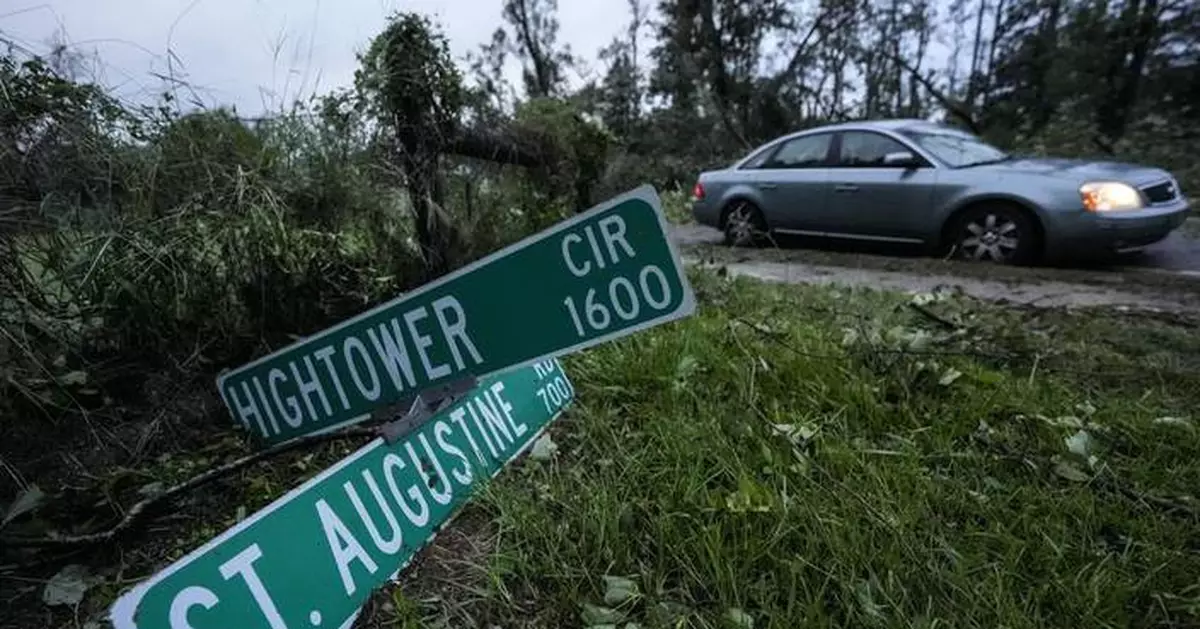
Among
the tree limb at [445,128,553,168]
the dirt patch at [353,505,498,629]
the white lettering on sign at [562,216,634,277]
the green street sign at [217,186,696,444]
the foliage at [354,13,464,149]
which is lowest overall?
the dirt patch at [353,505,498,629]

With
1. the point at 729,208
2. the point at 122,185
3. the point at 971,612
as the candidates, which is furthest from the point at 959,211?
the point at 122,185

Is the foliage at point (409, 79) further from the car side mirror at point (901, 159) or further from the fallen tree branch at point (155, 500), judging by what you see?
the car side mirror at point (901, 159)

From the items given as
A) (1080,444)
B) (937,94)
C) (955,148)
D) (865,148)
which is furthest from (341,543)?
(937,94)

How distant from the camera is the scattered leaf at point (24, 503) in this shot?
1.54 m

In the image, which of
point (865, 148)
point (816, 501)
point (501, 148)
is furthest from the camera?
point (865, 148)

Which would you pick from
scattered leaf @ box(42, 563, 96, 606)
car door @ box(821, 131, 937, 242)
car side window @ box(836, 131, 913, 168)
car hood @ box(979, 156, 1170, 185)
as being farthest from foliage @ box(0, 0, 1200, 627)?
car side window @ box(836, 131, 913, 168)

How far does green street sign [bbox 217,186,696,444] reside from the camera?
1062 mm

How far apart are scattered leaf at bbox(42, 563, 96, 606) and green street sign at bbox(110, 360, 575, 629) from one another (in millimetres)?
893

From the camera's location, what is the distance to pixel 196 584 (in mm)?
856

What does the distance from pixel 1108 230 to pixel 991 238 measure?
76cm

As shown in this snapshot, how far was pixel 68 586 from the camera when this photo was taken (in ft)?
4.93

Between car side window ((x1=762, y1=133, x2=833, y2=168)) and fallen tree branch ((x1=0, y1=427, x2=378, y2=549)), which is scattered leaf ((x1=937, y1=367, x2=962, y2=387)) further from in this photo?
car side window ((x1=762, y1=133, x2=833, y2=168))

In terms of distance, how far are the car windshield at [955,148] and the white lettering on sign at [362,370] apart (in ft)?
18.8

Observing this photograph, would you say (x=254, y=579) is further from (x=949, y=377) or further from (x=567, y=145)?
(x=567, y=145)
